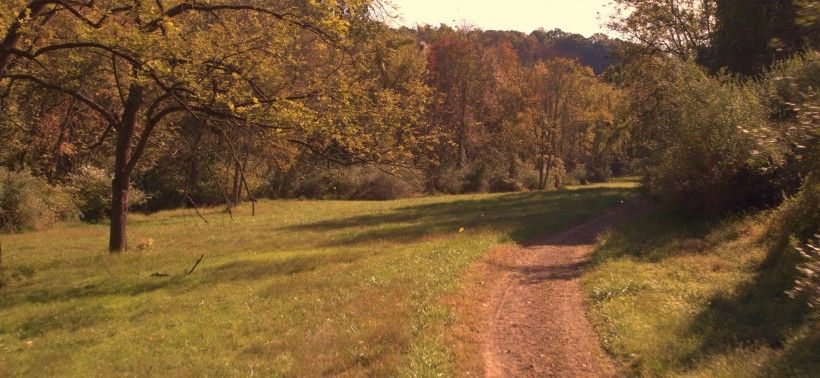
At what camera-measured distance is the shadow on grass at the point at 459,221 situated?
21.9m

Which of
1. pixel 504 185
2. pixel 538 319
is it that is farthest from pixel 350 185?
pixel 538 319

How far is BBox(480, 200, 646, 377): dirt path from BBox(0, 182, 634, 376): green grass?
0.87 metres

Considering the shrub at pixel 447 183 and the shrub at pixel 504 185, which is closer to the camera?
the shrub at pixel 447 183

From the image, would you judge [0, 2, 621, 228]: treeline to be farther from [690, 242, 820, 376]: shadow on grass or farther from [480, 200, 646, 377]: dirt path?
[690, 242, 820, 376]: shadow on grass

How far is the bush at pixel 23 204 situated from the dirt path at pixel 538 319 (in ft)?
81.5

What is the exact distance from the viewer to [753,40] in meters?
26.3

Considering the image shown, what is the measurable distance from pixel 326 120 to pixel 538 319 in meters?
7.01

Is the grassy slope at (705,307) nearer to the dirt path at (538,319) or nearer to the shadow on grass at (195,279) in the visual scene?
the dirt path at (538,319)

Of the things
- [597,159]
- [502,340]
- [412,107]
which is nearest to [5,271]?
[412,107]

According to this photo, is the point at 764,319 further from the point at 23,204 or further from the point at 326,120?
the point at 23,204

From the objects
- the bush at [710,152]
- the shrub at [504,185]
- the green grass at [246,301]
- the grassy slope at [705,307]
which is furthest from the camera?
the shrub at [504,185]

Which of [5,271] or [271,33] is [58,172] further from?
[271,33]

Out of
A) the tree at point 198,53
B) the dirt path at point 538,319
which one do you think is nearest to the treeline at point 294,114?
the tree at point 198,53

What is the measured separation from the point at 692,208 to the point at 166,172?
120 feet
